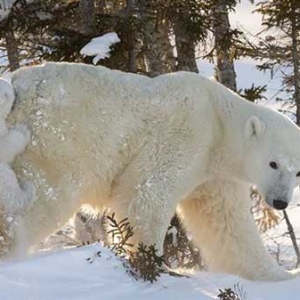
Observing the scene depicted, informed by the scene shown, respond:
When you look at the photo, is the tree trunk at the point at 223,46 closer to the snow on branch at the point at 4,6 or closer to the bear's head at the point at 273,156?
the snow on branch at the point at 4,6

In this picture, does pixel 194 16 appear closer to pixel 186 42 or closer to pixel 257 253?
pixel 186 42

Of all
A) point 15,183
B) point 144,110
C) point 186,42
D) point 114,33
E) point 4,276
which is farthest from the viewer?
point 186,42

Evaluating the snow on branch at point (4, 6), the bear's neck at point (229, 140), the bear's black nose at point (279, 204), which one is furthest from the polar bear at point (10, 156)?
the snow on branch at point (4, 6)

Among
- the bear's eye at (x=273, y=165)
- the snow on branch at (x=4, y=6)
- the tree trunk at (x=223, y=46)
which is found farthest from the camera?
the tree trunk at (x=223, y=46)

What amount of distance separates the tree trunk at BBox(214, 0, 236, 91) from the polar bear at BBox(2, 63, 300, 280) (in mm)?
3849

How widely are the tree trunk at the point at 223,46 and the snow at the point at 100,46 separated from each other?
69.4 inches

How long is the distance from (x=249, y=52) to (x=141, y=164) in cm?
539

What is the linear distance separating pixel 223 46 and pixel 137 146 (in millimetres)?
4684

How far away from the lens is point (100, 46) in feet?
33.4

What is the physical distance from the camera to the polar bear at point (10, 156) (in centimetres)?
682

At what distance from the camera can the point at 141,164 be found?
7.27 metres

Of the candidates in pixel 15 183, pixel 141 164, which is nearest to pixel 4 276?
pixel 15 183

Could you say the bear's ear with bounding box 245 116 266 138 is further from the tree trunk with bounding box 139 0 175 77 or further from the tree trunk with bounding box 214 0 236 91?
the tree trunk with bounding box 214 0 236 91

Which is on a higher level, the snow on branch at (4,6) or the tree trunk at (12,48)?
the snow on branch at (4,6)
